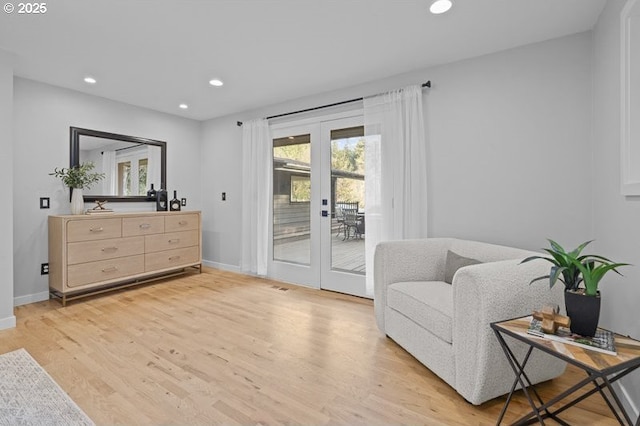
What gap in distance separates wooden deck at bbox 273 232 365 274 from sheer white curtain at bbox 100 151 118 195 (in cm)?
233

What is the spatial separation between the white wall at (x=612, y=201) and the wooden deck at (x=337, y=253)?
83.7 inches

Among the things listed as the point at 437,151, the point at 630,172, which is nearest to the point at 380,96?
the point at 437,151

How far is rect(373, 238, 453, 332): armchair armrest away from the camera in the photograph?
98.4 inches

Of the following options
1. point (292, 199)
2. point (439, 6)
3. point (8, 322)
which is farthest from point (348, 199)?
point (8, 322)

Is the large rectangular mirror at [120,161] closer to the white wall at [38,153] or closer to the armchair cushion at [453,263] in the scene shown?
the white wall at [38,153]

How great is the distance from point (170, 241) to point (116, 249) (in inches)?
27.2

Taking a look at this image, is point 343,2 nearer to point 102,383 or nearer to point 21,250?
point 102,383

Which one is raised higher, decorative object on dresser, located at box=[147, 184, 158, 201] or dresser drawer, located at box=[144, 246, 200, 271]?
decorative object on dresser, located at box=[147, 184, 158, 201]

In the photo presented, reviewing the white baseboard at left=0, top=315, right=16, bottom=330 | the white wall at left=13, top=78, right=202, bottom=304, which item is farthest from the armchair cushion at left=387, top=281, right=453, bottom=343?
the white wall at left=13, top=78, right=202, bottom=304

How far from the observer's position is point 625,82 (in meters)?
1.78

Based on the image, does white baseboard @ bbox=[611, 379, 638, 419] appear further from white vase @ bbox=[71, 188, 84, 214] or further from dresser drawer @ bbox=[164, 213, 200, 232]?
white vase @ bbox=[71, 188, 84, 214]

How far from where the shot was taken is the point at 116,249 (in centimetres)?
374

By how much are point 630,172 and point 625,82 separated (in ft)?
1.72

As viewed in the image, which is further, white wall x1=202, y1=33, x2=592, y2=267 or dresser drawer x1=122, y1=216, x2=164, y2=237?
dresser drawer x1=122, y1=216, x2=164, y2=237
